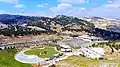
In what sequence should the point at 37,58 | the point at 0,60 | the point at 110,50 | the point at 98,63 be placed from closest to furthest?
the point at 98,63 < the point at 0,60 < the point at 37,58 < the point at 110,50

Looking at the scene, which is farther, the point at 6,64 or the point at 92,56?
the point at 92,56

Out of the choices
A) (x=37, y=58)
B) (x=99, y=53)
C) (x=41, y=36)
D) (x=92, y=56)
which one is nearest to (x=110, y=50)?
(x=99, y=53)

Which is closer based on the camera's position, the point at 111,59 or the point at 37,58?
the point at 111,59

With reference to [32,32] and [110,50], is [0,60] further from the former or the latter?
[32,32]

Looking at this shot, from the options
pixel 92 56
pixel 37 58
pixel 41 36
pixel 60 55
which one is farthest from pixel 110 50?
pixel 41 36

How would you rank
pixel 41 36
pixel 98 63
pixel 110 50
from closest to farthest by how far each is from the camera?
pixel 98 63, pixel 110 50, pixel 41 36

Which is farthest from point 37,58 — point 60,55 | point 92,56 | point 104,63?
point 104,63

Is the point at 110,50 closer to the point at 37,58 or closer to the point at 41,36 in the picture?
the point at 37,58

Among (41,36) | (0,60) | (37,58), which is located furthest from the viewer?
(41,36)

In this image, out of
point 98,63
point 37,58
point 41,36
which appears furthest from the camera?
point 41,36
